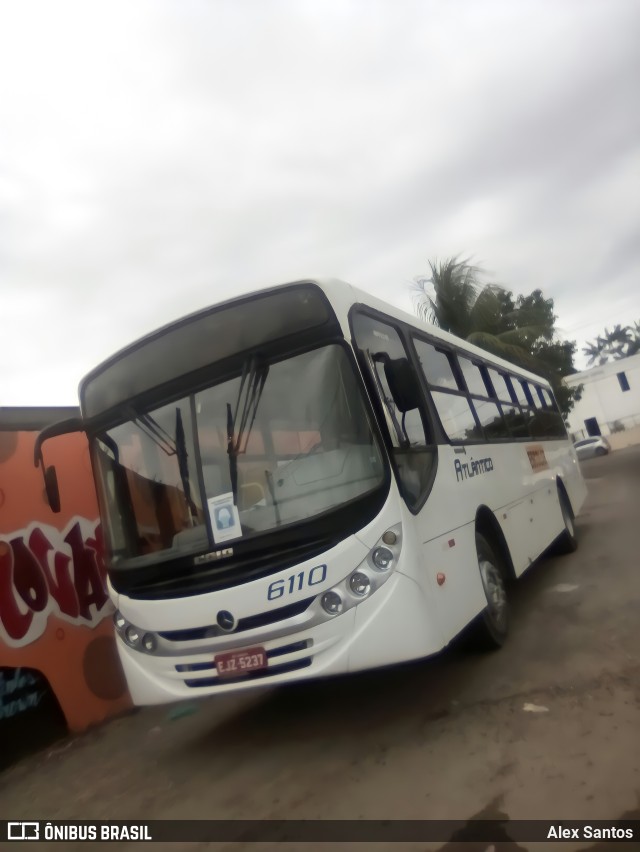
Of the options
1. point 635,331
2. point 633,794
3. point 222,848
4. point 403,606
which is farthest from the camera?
point 635,331

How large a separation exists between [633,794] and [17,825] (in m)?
4.05

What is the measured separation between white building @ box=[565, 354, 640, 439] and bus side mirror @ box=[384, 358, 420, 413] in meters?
50.5

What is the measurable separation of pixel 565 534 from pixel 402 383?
249 inches

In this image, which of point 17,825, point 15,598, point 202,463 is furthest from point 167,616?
point 15,598

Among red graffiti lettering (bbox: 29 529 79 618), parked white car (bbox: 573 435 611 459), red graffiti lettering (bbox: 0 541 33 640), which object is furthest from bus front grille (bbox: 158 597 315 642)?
parked white car (bbox: 573 435 611 459)

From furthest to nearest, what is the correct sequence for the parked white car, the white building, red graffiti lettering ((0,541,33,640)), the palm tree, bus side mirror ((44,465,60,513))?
the white building → the parked white car → the palm tree → red graffiti lettering ((0,541,33,640)) → bus side mirror ((44,465,60,513))

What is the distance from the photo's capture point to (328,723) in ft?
17.3

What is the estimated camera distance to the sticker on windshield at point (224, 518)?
4.63m

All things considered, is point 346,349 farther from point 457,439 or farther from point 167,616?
point 167,616

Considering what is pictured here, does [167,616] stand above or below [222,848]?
above

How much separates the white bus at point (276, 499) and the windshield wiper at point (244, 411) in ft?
0.04

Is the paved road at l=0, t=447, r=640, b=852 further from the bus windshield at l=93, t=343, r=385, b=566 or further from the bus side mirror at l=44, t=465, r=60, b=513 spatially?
the bus side mirror at l=44, t=465, r=60, b=513

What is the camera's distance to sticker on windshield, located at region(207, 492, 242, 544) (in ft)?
15.2

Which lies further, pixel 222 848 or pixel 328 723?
pixel 328 723
